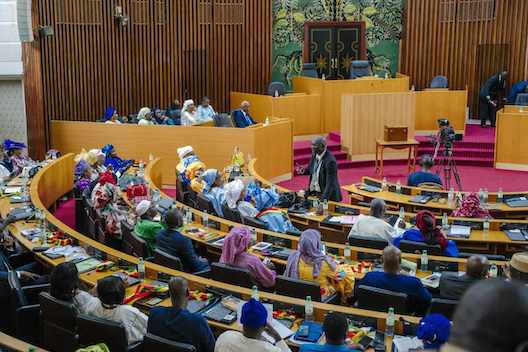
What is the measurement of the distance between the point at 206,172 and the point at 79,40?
738cm

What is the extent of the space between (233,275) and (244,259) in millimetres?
225

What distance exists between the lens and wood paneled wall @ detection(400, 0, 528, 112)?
17.0m

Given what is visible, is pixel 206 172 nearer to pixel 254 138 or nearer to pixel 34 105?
pixel 254 138

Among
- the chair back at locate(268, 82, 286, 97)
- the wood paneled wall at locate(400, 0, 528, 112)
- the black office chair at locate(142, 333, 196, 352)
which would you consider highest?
the wood paneled wall at locate(400, 0, 528, 112)

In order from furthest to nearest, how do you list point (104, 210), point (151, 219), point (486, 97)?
point (486, 97) → point (104, 210) → point (151, 219)

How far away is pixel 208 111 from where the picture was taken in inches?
Answer: 564

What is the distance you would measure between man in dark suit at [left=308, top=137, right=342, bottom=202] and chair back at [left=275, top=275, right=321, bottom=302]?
141 inches

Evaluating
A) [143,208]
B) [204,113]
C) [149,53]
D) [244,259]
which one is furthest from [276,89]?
[244,259]

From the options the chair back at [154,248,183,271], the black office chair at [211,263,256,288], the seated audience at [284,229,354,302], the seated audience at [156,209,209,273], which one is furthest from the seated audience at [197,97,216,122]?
the seated audience at [284,229,354,302]

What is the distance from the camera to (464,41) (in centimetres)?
1752

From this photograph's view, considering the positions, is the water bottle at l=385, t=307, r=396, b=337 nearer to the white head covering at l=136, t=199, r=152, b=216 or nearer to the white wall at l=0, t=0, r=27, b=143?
the white head covering at l=136, t=199, r=152, b=216

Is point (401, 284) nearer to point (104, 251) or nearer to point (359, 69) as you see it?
point (104, 251)

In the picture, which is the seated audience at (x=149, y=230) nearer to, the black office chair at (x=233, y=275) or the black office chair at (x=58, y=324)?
the black office chair at (x=233, y=275)

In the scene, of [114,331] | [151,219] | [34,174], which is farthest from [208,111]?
[114,331]
